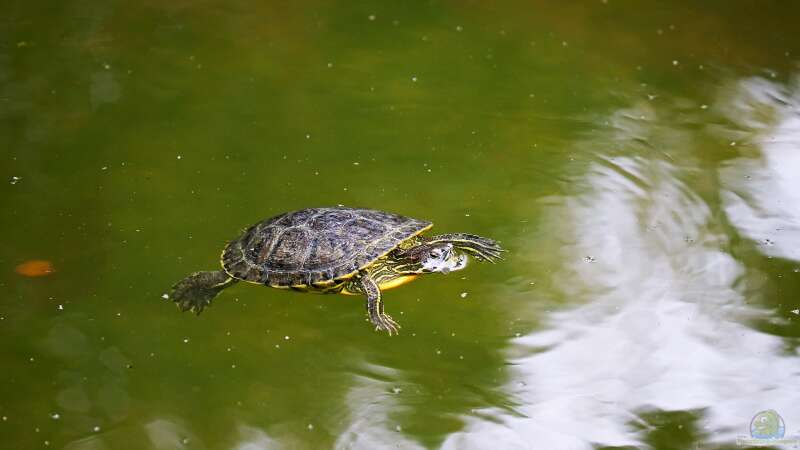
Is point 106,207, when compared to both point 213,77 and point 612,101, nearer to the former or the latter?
point 213,77

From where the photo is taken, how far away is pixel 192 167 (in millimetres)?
3855

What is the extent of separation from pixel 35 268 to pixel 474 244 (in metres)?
1.90

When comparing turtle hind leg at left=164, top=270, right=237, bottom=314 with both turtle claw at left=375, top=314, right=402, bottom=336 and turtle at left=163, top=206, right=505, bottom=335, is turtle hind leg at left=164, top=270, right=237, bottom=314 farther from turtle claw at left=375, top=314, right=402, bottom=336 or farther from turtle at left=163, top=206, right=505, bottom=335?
turtle claw at left=375, top=314, right=402, bottom=336

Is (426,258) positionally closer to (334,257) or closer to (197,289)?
(334,257)

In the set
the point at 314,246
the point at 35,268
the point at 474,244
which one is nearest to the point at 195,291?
the point at 314,246

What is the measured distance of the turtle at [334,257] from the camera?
303cm

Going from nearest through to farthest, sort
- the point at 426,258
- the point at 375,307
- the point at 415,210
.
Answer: the point at 375,307
the point at 426,258
the point at 415,210

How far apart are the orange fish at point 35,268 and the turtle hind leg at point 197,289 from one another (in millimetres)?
572

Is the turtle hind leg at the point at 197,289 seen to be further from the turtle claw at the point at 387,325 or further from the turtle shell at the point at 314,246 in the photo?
the turtle claw at the point at 387,325

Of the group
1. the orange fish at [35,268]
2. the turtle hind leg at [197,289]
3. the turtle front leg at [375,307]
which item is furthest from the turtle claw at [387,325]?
the orange fish at [35,268]

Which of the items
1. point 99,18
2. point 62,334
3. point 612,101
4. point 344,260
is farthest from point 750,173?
point 99,18

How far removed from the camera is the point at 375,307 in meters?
2.99

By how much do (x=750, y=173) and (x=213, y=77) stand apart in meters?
3.02

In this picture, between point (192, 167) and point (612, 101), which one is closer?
point (192, 167)
